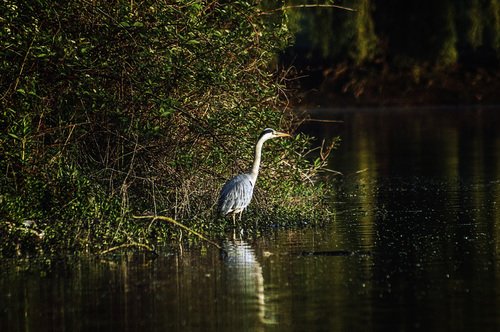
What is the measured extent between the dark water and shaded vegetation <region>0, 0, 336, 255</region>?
84cm

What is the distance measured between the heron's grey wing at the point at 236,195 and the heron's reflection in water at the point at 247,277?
709 mm

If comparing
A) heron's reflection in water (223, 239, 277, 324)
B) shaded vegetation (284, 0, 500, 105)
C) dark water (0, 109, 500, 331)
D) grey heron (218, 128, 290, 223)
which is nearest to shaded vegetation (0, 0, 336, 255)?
grey heron (218, 128, 290, 223)

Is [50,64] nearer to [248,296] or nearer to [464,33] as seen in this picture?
[248,296]

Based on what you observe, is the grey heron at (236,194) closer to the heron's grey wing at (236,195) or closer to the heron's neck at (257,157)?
the heron's grey wing at (236,195)

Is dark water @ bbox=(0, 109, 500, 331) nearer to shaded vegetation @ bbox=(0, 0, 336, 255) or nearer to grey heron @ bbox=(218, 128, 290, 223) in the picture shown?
grey heron @ bbox=(218, 128, 290, 223)

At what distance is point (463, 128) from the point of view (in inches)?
1544

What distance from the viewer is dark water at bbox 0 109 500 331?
10641mm

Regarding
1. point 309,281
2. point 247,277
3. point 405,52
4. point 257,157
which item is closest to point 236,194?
point 257,157

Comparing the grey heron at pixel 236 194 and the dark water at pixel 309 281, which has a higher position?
the grey heron at pixel 236 194

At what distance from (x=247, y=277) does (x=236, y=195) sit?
11.8 feet

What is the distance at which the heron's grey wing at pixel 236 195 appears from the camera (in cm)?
1622

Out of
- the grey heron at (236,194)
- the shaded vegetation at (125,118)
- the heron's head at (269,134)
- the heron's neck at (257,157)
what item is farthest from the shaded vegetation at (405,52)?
the grey heron at (236,194)

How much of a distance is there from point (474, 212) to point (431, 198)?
235 cm

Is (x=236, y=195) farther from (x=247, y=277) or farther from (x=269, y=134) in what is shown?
(x=247, y=277)
